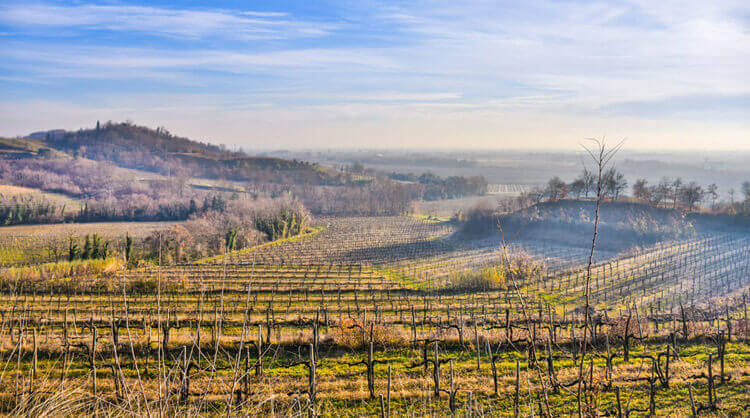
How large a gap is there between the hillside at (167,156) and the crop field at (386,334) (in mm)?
35448

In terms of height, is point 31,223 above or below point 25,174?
below

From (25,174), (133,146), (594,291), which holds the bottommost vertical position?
(594,291)

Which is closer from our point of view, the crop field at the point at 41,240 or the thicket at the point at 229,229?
the crop field at the point at 41,240

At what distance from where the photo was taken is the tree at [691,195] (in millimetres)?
44500

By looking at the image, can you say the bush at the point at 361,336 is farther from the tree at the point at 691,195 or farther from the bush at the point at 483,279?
the tree at the point at 691,195

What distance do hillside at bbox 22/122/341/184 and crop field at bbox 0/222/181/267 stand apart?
25616mm

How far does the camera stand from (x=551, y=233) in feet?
153

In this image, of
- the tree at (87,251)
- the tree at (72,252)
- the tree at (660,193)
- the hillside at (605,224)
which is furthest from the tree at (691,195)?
the tree at (72,252)

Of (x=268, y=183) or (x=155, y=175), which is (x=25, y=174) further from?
(x=268, y=183)

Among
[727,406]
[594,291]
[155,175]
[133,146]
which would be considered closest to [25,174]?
[155,175]

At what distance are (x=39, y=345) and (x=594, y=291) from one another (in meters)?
23.5

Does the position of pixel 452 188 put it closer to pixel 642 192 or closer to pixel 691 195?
pixel 642 192

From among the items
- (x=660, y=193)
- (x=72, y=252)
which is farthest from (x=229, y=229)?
(x=660, y=193)

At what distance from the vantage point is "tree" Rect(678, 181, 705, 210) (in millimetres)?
44500
